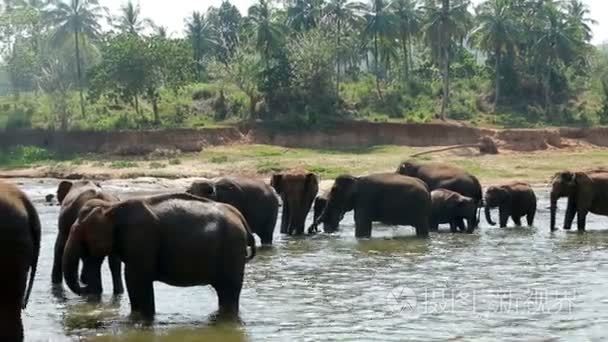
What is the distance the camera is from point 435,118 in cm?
5688

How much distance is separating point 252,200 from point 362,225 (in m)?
2.69

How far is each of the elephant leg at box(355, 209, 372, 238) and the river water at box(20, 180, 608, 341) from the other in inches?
23.7

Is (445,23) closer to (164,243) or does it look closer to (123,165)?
(123,165)

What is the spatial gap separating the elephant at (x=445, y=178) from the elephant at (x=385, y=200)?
3.79 meters

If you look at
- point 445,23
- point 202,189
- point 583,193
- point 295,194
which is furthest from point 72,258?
point 445,23

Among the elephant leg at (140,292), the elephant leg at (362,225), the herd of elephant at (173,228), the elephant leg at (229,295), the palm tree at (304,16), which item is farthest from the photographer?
the palm tree at (304,16)

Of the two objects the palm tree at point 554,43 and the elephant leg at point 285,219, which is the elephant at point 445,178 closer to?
the elephant leg at point 285,219

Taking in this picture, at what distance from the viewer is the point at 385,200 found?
18.5 meters

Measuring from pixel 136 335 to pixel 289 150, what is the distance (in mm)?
39429

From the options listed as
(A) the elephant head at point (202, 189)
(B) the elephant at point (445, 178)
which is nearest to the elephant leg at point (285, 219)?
(A) the elephant head at point (202, 189)

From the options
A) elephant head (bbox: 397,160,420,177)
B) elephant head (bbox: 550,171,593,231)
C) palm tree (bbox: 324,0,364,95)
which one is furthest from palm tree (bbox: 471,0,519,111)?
elephant head (bbox: 550,171,593,231)

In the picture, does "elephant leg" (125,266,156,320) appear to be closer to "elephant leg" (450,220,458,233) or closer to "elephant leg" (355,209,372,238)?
"elephant leg" (355,209,372,238)

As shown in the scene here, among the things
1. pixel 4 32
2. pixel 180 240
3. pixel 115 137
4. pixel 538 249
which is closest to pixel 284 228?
pixel 538 249

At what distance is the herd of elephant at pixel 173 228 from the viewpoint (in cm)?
734
